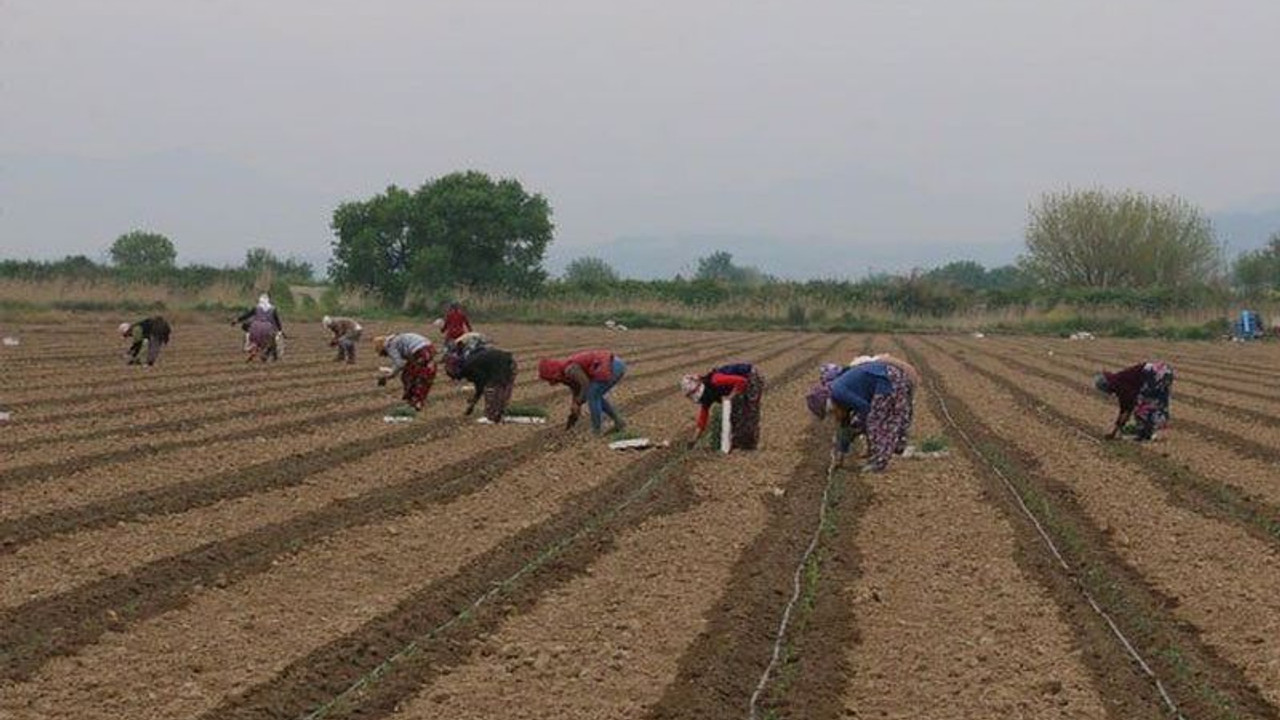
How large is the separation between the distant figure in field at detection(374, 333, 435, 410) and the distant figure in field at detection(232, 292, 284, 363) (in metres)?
7.27

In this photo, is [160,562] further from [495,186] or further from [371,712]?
[495,186]

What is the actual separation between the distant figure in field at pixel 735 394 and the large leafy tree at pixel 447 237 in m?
44.5

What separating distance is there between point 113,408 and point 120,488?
6268 millimetres

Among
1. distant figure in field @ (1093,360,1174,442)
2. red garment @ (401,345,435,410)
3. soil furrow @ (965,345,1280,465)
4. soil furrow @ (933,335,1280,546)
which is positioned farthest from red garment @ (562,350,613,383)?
soil furrow @ (965,345,1280,465)

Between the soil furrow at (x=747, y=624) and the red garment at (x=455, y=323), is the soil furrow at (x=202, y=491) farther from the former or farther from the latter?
the red garment at (x=455, y=323)

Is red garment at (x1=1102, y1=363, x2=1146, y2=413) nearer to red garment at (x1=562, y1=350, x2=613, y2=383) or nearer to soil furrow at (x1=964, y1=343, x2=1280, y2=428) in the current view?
soil furrow at (x1=964, y1=343, x2=1280, y2=428)

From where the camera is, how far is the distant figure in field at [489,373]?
48.7ft

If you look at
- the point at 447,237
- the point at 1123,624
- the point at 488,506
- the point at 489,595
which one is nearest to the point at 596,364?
the point at 488,506

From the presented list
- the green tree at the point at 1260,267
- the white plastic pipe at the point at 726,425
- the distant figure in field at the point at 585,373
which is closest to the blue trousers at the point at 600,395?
the distant figure in field at the point at 585,373

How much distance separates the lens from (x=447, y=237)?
58.5m

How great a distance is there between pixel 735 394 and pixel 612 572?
504 centimetres

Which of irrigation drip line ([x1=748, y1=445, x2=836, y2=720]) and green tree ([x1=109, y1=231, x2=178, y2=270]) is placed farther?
green tree ([x1=109, y1=231, x2=178, y2=270])

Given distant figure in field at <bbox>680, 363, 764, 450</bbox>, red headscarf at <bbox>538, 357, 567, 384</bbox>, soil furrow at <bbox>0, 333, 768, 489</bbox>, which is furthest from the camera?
red headscarf at <bbox>538, 357, 567, 384</bbox>

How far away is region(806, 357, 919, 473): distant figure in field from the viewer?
1217cm
